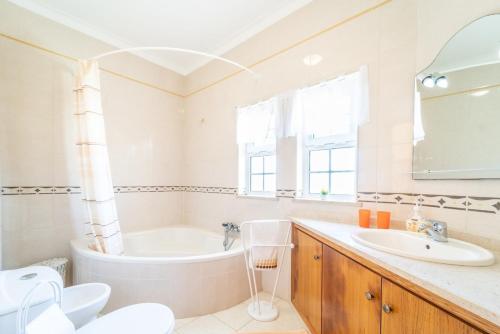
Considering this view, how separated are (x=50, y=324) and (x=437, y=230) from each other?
1.75 meters

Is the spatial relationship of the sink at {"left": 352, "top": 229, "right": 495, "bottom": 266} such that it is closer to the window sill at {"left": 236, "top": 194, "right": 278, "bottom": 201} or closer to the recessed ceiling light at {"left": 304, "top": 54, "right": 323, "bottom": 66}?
the window sill at {"left": 236, "top": 194, "right": 278, "bottom": 201}

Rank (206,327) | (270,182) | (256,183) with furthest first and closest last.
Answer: (256,183) → (270,182) → (206,327)

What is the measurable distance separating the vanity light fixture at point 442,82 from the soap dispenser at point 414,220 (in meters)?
0.71

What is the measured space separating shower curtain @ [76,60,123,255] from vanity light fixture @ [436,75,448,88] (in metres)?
2.55

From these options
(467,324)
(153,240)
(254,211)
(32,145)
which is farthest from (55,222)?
(467,324)

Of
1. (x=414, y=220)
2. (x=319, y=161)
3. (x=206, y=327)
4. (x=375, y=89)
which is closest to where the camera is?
(x=414, y=220)

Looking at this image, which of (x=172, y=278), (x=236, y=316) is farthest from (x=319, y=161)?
(x=172, y=278)

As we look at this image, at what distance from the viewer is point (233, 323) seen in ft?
5.39

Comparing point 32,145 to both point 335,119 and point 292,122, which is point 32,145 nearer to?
point 292,122

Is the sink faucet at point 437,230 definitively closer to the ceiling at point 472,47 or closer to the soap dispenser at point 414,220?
the soap dispenser at point 414,220

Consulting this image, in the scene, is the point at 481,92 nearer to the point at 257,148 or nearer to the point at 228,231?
the point at 257,148

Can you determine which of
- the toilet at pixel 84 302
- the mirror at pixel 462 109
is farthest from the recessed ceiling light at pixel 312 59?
the toilet at pixel 84 302

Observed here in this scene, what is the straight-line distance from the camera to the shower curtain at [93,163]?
1826mm

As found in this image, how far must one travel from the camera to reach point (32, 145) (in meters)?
1.92
